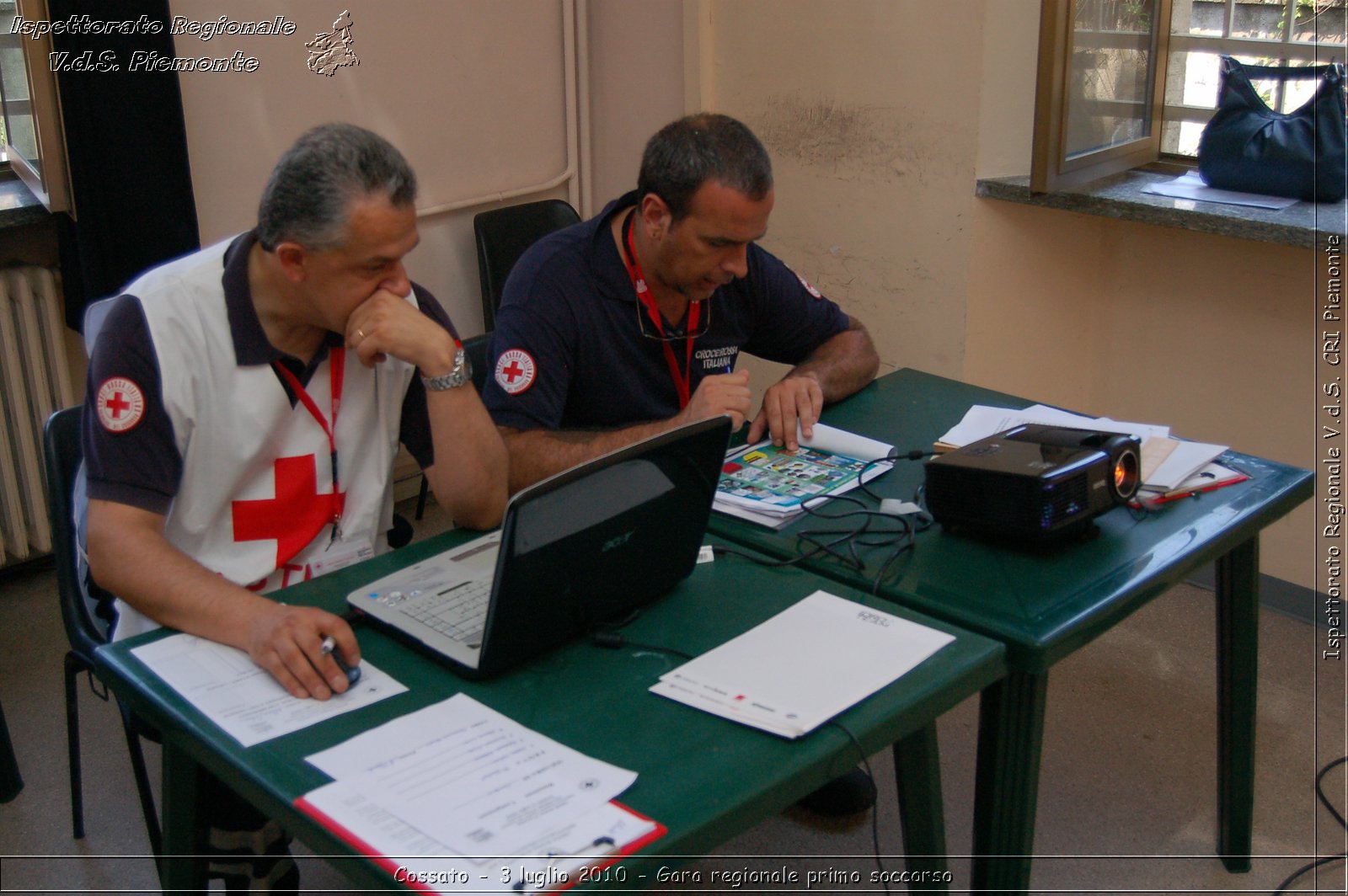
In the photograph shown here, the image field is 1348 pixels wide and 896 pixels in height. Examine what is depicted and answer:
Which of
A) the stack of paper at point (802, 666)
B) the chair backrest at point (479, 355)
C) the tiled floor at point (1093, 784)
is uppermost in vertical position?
the chair backrest at point (479, 355)

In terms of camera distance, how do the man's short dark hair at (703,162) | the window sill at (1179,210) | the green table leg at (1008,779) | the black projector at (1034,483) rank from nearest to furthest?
1. the green table leg at (1008,779)
2. the black projector at (1034,483)
3. the man's short dark hair at (703,162)
4. the window sill at (1179,210)

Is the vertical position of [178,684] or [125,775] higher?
[178,684]

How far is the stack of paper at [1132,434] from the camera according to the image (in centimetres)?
178

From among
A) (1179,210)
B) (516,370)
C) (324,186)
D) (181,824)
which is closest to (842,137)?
(1179,210)

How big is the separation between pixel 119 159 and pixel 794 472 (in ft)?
5.93

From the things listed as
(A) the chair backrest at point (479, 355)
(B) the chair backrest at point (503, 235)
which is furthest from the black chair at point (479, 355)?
(B) the chair backrest at point (503, 235)

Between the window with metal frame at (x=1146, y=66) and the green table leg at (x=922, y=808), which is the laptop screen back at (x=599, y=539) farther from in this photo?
the window with metal frame at (x=1146, y=66)

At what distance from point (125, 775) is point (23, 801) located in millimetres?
182

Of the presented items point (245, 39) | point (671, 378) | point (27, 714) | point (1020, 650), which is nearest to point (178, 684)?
point (1020, 650)

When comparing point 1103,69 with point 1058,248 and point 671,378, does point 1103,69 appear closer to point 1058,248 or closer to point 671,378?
point 1058,248

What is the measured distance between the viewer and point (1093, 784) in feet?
7.64

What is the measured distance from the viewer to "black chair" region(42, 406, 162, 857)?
1779mm

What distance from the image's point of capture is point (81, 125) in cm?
264

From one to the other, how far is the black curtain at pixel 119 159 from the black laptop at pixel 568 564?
165 centimetres
